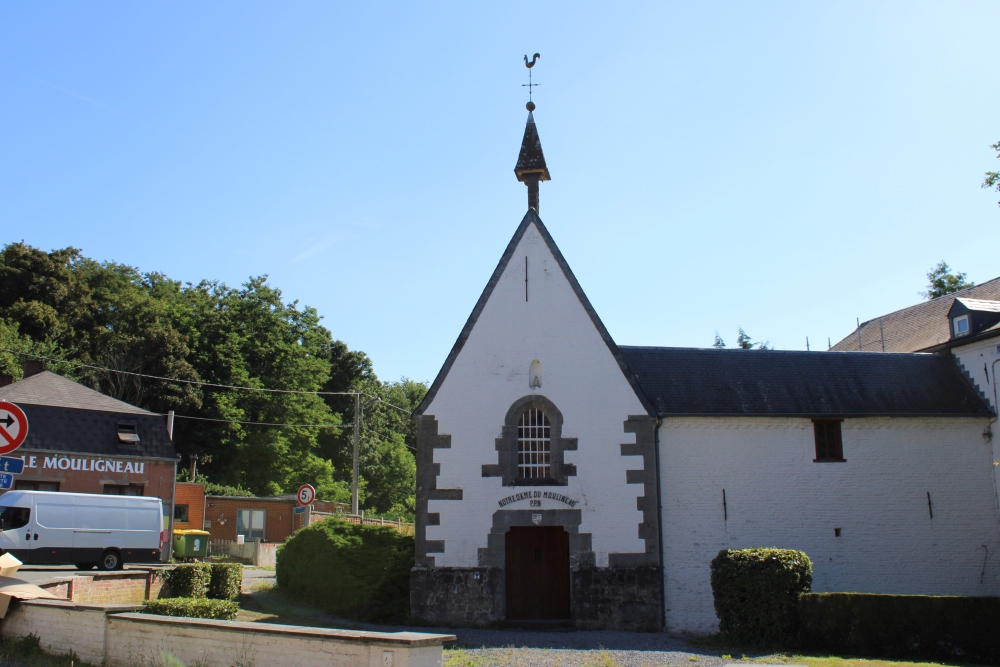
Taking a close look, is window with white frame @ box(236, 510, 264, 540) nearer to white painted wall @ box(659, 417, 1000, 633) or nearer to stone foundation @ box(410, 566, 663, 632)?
stone foundation @ box(410, 566, 663, 632)

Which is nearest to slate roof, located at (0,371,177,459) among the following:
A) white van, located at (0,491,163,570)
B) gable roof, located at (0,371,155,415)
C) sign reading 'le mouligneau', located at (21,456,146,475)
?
gable roof, located at (0,371,155,415)

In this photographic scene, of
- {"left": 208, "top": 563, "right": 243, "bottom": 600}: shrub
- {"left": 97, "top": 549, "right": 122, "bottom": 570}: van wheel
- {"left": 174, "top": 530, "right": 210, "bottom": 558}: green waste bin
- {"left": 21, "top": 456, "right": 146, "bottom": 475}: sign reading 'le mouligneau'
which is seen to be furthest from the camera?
{"left": 174, "top": 530, "right": 210, "bottom": 558}: green waste bin

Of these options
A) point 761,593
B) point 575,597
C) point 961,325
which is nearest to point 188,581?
point 575,597

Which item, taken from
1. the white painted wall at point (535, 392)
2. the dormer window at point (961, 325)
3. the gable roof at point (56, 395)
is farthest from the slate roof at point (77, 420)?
the dormer window at point (961, 325)

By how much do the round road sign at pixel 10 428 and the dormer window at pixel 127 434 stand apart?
20.8 metres

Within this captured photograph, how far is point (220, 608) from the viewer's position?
14773 millimetres

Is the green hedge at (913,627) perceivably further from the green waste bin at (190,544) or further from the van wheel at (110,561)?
the green waste bin at (190,544)

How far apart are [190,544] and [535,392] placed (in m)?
19.0

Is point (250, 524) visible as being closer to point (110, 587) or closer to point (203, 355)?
point (203, 355)

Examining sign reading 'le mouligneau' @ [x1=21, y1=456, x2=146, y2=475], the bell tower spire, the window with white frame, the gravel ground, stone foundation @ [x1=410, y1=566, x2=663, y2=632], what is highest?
the bell tower spire

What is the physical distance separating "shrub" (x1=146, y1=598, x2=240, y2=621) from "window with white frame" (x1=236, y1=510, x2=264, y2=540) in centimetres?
2385

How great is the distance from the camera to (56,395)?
30109 mm

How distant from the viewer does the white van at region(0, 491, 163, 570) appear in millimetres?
22391

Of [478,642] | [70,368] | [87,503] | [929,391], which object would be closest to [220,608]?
[478,642]
